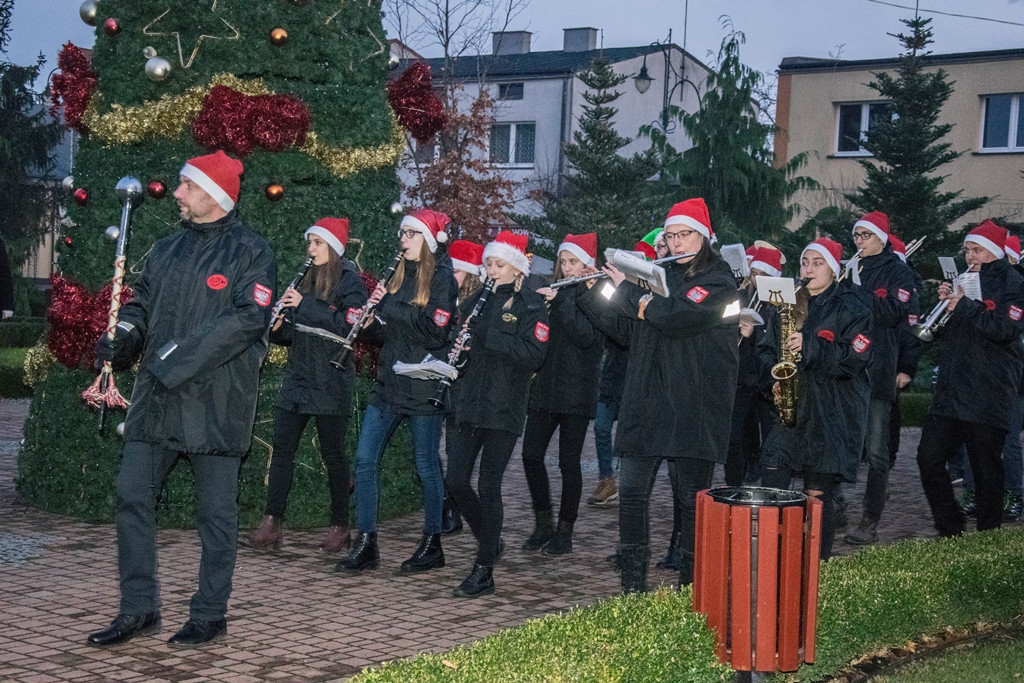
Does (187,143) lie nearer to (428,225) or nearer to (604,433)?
(428,225)

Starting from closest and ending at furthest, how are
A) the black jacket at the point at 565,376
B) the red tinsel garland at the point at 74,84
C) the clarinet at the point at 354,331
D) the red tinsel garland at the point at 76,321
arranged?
the clarinet at the point at 354,331, the black jacket at the point at 565,376, the red tinsel garland at the point at 76,321, the red tinsel garland at the point at 74,84

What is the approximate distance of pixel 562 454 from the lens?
8852 millimetres

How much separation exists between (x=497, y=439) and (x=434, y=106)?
11.4ft

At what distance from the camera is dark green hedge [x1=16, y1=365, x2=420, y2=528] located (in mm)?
9078

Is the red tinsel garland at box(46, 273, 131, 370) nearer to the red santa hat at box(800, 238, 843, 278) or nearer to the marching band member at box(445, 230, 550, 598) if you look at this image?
the marching band member at box(445, 230, 550, 598)

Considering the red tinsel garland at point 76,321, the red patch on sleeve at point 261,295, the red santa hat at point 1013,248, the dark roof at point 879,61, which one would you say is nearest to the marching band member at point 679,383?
the red patch on sleeve at point 261,295

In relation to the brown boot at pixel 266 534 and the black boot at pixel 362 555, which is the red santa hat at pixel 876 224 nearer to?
the black boot at pixel 362 555

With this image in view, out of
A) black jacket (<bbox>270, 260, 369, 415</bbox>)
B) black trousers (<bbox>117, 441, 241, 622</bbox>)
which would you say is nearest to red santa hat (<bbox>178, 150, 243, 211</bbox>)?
black trousers (<bbox>117, 441, 241, 622</bbox>)

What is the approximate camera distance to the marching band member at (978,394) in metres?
8.69

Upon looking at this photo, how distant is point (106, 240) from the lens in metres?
9.20

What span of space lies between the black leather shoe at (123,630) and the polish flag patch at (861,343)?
387cm

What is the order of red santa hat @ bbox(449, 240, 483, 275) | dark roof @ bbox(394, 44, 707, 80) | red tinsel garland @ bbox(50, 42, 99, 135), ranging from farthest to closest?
dark roof @ bbox(394, 44, 707, 80), red tinsel garland @ bbox(50, 42, 99, 135), red santa hat @ bbox(449, 240, 483, 275)

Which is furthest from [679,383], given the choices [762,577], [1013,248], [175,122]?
[1013,248]

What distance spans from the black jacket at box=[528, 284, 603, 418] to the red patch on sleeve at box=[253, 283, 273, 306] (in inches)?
108
